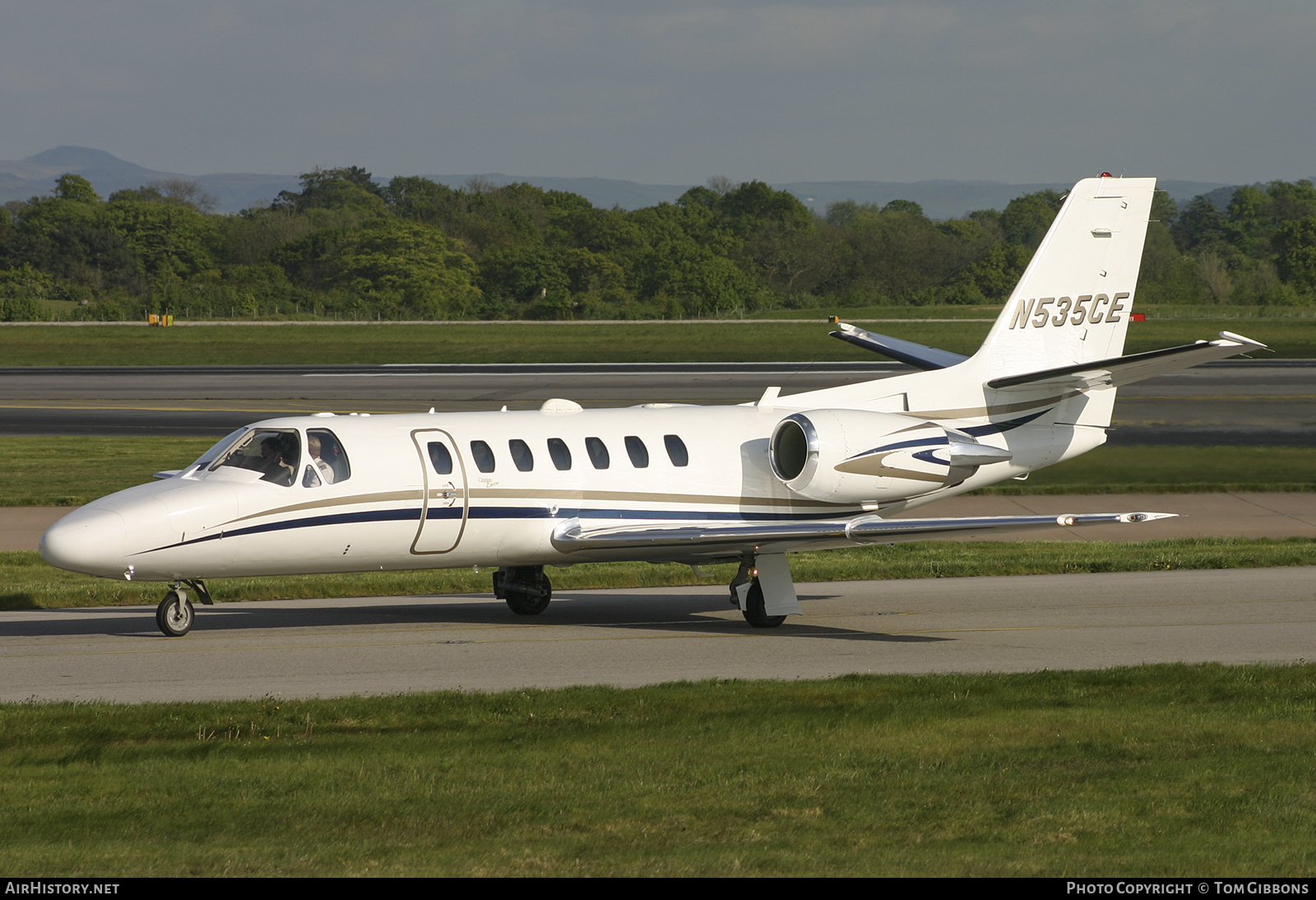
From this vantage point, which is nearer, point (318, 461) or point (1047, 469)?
point (318, 461)

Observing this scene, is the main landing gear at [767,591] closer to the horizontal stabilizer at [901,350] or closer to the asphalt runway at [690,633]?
the asphalt runway at [690,633]

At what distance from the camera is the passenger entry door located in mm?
17625

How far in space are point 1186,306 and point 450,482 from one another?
9405 cm

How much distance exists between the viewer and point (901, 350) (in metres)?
23.4

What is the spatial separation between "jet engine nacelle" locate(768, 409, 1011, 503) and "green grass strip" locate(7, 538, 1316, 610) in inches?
142

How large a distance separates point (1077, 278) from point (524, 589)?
32.1 feet

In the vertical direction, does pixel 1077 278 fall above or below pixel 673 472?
above

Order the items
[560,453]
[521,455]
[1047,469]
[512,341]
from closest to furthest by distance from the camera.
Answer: [521,455] < [560,453] < [1047,469] < [512,341]

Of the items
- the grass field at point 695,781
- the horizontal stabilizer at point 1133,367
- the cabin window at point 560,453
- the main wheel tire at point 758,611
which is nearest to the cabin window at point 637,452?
the cabin window at point 560,453

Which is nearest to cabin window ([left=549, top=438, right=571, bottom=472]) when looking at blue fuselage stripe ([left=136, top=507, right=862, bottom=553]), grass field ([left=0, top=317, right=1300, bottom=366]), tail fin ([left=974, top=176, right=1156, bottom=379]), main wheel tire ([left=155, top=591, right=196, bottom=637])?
blue fuselage stripe ([left=136, top=507, right=862, bottom=553])

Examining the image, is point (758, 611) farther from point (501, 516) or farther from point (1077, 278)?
point (1077, 278)

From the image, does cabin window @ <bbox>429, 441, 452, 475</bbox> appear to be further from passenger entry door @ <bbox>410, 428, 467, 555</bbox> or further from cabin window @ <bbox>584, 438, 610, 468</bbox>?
cabin window @ <bbox>584, 438, 610, 468</bbox>

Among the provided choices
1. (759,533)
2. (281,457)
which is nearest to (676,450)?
(759,533)
